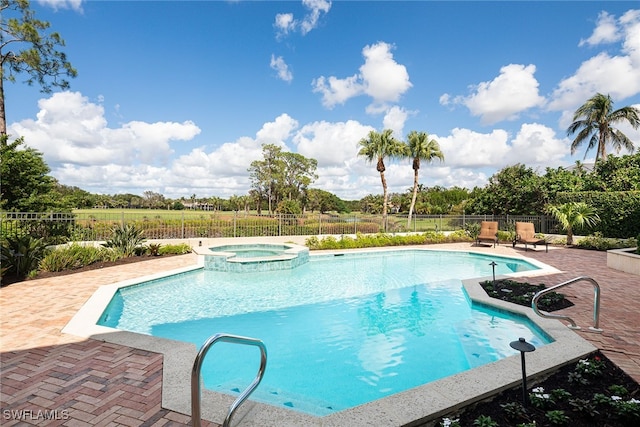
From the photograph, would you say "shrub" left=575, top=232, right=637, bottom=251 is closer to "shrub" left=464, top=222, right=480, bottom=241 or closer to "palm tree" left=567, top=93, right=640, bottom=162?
"shrub" left=464, top=222, right=480, bottom=241

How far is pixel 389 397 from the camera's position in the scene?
295 centimetres

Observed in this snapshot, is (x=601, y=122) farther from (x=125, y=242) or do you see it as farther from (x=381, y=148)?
(x=125, y=242)

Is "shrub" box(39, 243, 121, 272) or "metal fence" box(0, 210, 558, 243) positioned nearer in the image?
"shrub" box(39, 243, 121, 272)

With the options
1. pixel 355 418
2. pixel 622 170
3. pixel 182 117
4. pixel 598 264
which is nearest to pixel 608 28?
pixel 598 264

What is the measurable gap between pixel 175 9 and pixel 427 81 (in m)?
11.0

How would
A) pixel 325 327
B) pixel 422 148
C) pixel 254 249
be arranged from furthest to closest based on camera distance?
1. pixel 422 148
2. pixel 254 249
3. pixel 325 327

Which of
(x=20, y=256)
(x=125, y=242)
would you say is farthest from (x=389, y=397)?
(x=125, y=242)

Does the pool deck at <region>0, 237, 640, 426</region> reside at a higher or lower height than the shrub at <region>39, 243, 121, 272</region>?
lower

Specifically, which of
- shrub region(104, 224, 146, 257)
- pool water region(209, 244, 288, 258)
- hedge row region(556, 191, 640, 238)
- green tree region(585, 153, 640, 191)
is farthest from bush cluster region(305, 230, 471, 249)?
green tree region(585, 153, 640, 191)

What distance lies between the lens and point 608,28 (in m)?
11.7

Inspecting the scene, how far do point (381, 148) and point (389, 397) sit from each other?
22324mm

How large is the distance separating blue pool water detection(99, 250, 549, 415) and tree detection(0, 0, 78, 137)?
12196mm

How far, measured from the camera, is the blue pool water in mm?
4062

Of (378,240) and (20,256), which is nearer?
(20,256)
